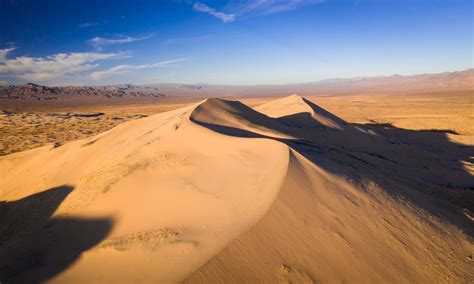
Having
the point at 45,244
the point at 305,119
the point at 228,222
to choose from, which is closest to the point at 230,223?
the point at 228,222

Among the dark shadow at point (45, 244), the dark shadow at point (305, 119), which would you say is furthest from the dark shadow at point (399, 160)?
the dark shadow at point (45, 244)

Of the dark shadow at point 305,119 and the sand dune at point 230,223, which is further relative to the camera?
the dark shadow at point 305,119

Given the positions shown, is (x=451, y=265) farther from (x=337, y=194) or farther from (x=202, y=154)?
(x=202, y=154)

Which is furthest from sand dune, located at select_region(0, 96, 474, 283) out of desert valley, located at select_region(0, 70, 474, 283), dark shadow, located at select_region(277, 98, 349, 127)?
dark shadow, located at select_region(277, 98, 349, 127)

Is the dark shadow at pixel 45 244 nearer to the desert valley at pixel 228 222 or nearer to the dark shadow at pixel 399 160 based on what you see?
the desert valley at pixel 228 222

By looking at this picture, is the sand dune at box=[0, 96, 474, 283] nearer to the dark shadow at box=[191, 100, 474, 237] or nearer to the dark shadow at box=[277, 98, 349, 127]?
the dark shadow at box=[191, 100, 474, 237]

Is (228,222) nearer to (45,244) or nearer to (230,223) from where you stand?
(230,223)
